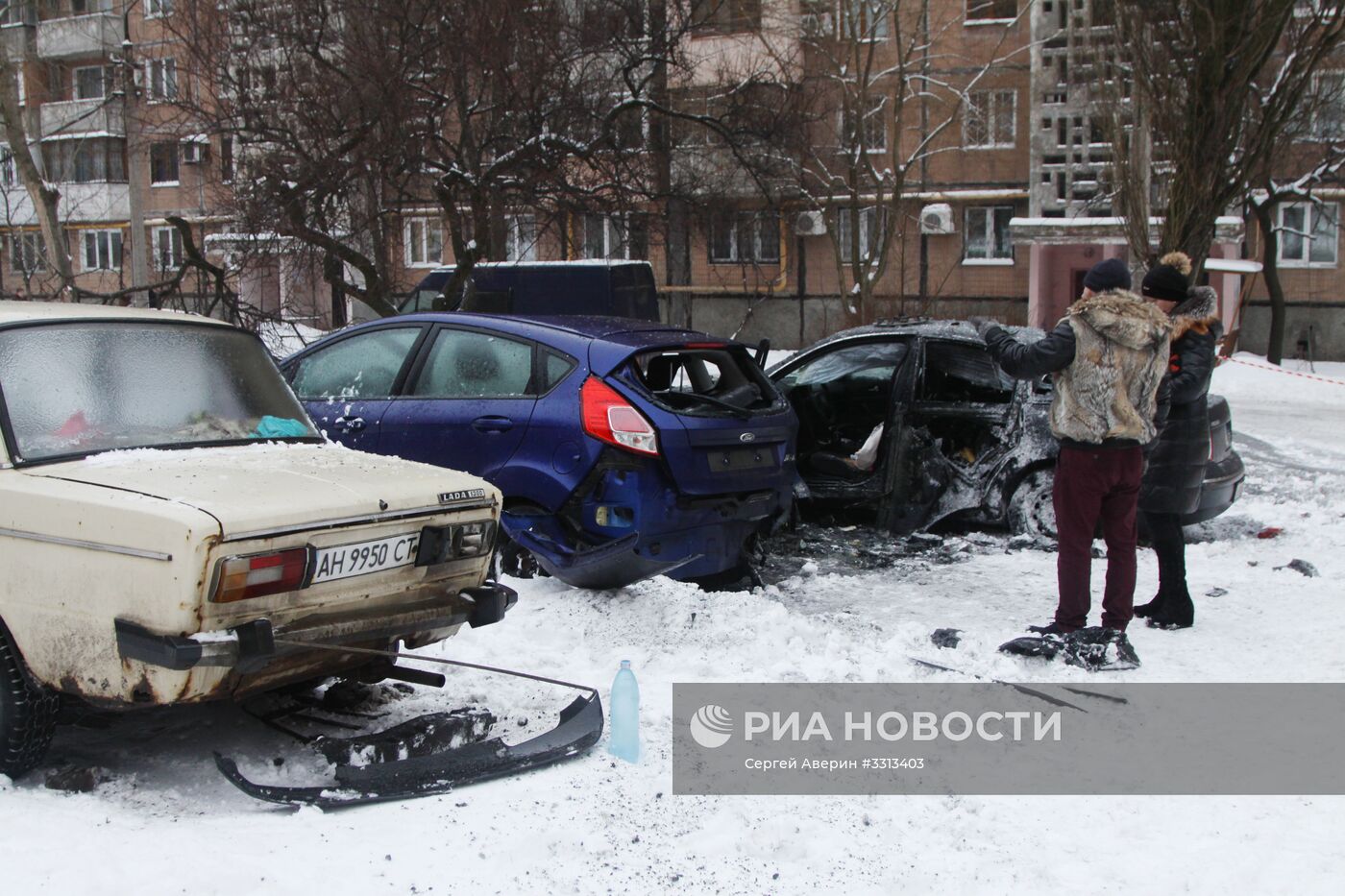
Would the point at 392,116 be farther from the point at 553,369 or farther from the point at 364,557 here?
the point at 364,557

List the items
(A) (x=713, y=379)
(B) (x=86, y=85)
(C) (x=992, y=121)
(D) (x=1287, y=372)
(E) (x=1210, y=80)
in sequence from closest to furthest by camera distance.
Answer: (A) (x=713, y=379), (E) (x=1210, y=80), (D) (x=1287, y=372), (C) (x=992, y=121), (B) (x=86, y=85)

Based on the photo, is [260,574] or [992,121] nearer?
[260,574]

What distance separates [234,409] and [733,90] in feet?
48.8

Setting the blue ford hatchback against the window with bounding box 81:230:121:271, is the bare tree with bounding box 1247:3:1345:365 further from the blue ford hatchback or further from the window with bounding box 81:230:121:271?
the window with bounding box 81:230:121:271

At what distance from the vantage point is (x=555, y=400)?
21.0ft

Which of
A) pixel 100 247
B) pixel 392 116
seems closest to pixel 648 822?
pixel 392 116

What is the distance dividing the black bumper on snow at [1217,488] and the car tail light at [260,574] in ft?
19.2

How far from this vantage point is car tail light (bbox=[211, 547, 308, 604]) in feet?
12.3

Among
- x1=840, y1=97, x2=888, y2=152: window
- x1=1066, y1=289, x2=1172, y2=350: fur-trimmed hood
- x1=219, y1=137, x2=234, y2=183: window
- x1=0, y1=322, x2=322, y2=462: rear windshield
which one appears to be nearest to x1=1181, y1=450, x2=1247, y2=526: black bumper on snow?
x1=1066, y1=289, x2=1172, y2=350: fur-trimmed hood

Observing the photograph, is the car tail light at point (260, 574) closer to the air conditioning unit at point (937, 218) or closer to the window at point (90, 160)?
the air conditioning unit at point (937, 218)

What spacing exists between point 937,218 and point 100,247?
29318 mm

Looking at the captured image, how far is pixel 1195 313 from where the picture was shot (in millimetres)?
6281

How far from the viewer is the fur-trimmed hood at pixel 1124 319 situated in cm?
568

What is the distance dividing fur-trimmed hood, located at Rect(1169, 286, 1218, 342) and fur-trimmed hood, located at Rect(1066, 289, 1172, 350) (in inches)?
20.3
